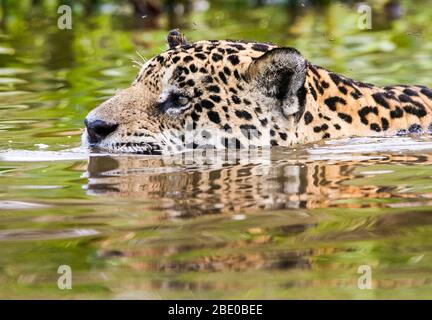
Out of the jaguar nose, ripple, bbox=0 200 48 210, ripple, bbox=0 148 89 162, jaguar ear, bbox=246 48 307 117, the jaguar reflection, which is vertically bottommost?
ripple, bbox=0 200 48 210

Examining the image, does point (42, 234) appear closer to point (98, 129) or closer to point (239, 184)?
point (239, 184)

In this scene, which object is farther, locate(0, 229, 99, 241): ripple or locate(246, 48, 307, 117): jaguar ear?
locate(246, 48, 307, 117): jaguar ear

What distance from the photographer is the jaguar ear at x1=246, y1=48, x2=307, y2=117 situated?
878 centimetres

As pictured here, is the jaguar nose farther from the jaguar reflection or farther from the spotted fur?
the jaguar reflection

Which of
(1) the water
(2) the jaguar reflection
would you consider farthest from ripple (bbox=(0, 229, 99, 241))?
(2) the jaguar reflection

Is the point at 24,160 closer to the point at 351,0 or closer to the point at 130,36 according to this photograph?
the point at 130,36

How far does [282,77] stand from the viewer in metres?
8.91

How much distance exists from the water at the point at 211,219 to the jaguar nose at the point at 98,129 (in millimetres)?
166

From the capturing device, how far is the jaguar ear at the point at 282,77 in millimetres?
8781

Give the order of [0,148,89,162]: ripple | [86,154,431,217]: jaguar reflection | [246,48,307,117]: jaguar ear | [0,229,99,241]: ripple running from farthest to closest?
1. [0,148,89,162]: ripple
2. [246,48,307,117]: jaguar ear
3. [86,154,431,217]: jaguar reflection
4. [0,229,99,241]: ripple

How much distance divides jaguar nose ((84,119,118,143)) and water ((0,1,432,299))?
0.17 metres

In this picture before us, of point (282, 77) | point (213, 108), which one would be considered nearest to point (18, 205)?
point (213, 108)
